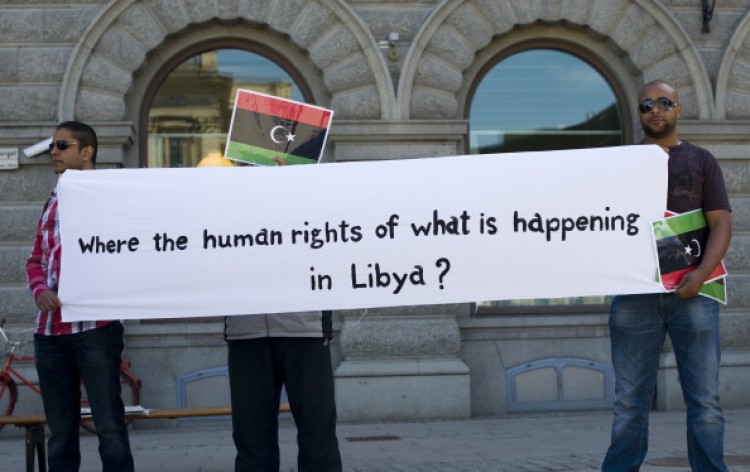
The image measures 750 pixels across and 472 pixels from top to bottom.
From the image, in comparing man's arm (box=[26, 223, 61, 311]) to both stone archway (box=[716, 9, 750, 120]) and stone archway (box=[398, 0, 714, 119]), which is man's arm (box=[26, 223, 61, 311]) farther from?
stone archway (box=[716, 9, 750, 120])

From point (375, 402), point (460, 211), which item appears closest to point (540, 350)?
point (375, 402)

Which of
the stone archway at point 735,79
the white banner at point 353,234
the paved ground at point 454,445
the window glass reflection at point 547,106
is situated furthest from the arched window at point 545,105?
the white banner at point 353,234

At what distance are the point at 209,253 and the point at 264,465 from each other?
109 centimetres

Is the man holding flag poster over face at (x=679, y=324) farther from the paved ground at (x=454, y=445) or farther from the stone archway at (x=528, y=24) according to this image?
the stone archway at (x=528, y=24)

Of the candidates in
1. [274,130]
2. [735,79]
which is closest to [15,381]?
[274,130]

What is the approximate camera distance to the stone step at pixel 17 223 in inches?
392

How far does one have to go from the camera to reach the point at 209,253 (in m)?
5.29

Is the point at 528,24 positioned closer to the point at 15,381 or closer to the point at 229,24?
the point at 229,24

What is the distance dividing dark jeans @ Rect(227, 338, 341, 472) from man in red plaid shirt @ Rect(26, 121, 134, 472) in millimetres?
696

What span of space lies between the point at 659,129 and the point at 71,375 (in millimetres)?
3229

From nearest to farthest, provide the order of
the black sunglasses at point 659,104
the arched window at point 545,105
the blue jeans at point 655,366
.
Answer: the blue jeans at point 655,366
the black sunglasses at point 659,104
the arched window at point 545,105

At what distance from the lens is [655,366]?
17.1 ft

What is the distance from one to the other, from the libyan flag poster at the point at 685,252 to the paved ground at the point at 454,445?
1850mm

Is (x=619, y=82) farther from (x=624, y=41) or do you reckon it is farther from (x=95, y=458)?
(x=95, y=458)
